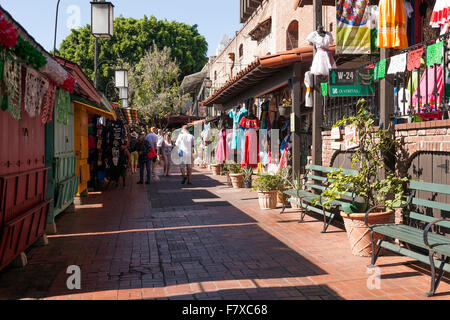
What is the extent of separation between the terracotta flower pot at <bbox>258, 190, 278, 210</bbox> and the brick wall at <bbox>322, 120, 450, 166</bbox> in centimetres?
347

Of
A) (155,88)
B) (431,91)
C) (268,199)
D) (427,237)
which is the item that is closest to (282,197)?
(268,199)

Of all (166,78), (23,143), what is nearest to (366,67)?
(23,143)

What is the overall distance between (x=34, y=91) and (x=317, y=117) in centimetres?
542

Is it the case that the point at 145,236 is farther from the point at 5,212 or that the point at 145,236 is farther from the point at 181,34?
the point at 181,34

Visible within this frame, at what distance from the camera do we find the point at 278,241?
634cm

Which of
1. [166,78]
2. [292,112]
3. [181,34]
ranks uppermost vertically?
[181,34]

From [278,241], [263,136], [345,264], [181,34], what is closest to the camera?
[345,264]

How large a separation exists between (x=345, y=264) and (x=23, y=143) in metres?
4.06

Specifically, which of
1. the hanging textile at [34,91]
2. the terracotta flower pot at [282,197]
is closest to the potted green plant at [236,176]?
the terracotta flower pot at [282,197]

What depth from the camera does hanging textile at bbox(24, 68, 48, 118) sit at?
16.2ft

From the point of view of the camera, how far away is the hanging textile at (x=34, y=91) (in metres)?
4.94

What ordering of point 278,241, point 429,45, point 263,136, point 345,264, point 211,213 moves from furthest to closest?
point 263,136 → point 211,213 → point 278,241 → point 429,45 → point 345,264

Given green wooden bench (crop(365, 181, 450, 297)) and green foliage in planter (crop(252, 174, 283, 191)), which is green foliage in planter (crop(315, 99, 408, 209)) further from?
green foliage in planter (crop(252, 174, 283, 191))
